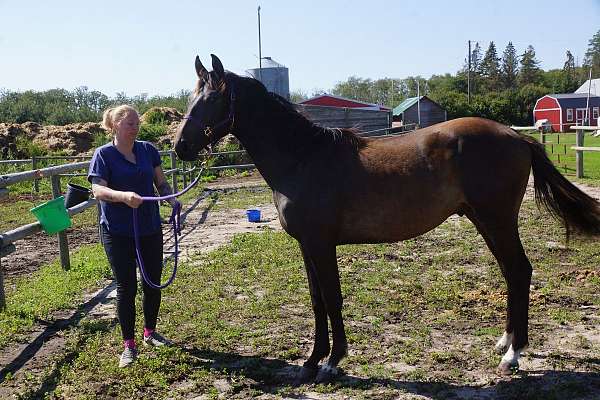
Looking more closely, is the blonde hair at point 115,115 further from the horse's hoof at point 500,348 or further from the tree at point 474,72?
the tree at point 474,72

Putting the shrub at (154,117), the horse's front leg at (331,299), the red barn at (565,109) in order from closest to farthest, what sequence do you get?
the horse's front leg at (331,299)
the shrub at (154,117)
the red barn at (565,109)

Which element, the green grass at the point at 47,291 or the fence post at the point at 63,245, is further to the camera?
the fence post at the point at 63,245

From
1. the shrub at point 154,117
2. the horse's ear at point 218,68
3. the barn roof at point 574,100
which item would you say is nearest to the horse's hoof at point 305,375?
the horse's ear at point 218,68

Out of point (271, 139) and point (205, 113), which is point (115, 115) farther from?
point (271, 139)

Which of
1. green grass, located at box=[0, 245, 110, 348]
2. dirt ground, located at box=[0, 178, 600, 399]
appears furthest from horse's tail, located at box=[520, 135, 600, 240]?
green grass, located at box=[0, 245, 110, 348]

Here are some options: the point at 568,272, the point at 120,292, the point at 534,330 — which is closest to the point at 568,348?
the point at 534,330

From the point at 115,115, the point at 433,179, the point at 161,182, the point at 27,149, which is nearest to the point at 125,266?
the point at 161,182

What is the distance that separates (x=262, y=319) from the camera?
4.93 metres

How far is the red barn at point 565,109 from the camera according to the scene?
171 ft

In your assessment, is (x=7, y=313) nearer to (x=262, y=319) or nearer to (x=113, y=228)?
(x=113, y=228)

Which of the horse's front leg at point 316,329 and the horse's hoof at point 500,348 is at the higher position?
the horse's front leg at point 316,329

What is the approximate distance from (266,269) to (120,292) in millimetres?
2578

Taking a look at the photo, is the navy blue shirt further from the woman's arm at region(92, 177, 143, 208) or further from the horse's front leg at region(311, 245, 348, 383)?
the horse's front leg at region(311, 245, 348, 383)

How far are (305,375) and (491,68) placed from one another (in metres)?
84.5
